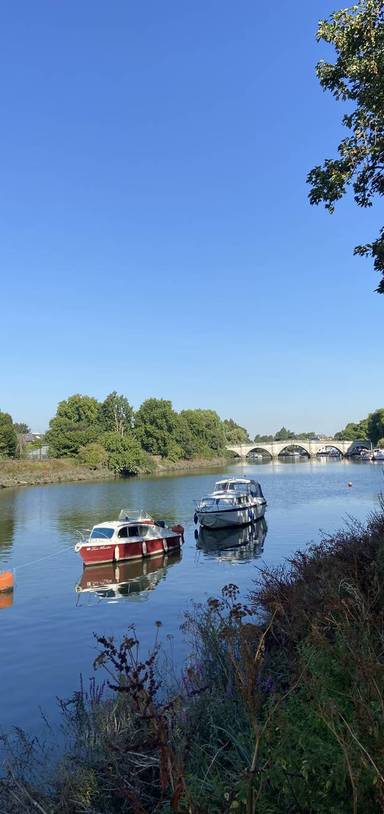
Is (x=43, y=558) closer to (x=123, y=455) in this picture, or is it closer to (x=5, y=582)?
(x=5, y=582)

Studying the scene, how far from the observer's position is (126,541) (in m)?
29.5

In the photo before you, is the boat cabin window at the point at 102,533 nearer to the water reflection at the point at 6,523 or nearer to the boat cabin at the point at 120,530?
the boat cabin at the point at 120,530

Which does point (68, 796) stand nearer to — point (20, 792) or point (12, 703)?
point (20, 792)

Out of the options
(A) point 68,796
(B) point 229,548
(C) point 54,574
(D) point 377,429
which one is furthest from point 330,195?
(D) point 377,429

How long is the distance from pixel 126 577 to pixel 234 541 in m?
11.2

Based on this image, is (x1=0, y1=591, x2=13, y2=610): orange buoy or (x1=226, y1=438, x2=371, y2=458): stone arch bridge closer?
(x1=0, y1=591, x2=13, y2=610): orange buoy

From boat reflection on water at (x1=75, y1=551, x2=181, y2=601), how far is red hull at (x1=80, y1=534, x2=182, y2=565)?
A: 0.86 ft

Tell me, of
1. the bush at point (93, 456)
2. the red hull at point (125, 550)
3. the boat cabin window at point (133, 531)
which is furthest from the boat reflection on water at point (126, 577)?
the bush at point (93, 456)

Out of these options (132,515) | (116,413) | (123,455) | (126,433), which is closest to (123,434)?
(126,433)

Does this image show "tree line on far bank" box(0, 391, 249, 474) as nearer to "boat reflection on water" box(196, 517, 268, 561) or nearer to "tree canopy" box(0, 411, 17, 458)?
"tree canopy" box(0, 411, 17, 458)

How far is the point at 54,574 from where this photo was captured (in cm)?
2638

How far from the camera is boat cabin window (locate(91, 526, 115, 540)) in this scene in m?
29.6

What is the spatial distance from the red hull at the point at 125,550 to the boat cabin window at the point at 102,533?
3.01 ft

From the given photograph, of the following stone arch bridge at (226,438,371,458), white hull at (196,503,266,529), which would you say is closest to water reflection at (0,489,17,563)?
white hull at (196,503,266,529)
